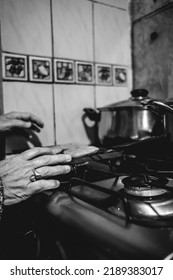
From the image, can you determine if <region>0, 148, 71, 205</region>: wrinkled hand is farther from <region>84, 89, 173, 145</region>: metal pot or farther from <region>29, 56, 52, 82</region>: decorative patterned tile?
<region>29, 56, 52, 82</region>: decorative patterned tile

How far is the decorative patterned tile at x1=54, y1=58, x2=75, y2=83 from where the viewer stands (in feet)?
3.36

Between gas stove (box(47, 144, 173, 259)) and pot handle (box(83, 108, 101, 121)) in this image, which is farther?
pot handle (box(83, 108, 101, 121))

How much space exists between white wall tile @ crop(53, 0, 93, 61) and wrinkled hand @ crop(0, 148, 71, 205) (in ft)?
1.90

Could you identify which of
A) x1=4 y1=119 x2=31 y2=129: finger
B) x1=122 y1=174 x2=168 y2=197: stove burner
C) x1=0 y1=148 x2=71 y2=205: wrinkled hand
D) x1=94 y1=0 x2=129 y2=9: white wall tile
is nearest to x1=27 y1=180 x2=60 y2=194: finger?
x1=0 y1=148 x2=71 y2=205: wrinkled hand

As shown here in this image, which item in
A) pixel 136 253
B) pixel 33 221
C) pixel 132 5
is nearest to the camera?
pixel 136 253

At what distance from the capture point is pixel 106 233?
0.38 meters

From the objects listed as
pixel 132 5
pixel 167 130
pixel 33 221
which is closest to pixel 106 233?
pixel 33 221

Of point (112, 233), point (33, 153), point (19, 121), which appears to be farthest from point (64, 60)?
point (112, 233)

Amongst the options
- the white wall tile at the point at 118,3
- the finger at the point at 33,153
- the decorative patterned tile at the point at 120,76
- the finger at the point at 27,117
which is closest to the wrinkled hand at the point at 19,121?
the finger at the point at 27,117

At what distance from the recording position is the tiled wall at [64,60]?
3.04 feet

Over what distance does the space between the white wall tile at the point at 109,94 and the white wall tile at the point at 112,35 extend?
13cm

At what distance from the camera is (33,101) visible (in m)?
0.98

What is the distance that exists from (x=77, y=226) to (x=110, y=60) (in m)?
0.95

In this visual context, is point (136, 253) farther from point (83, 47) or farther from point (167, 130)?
point (83, 47)
